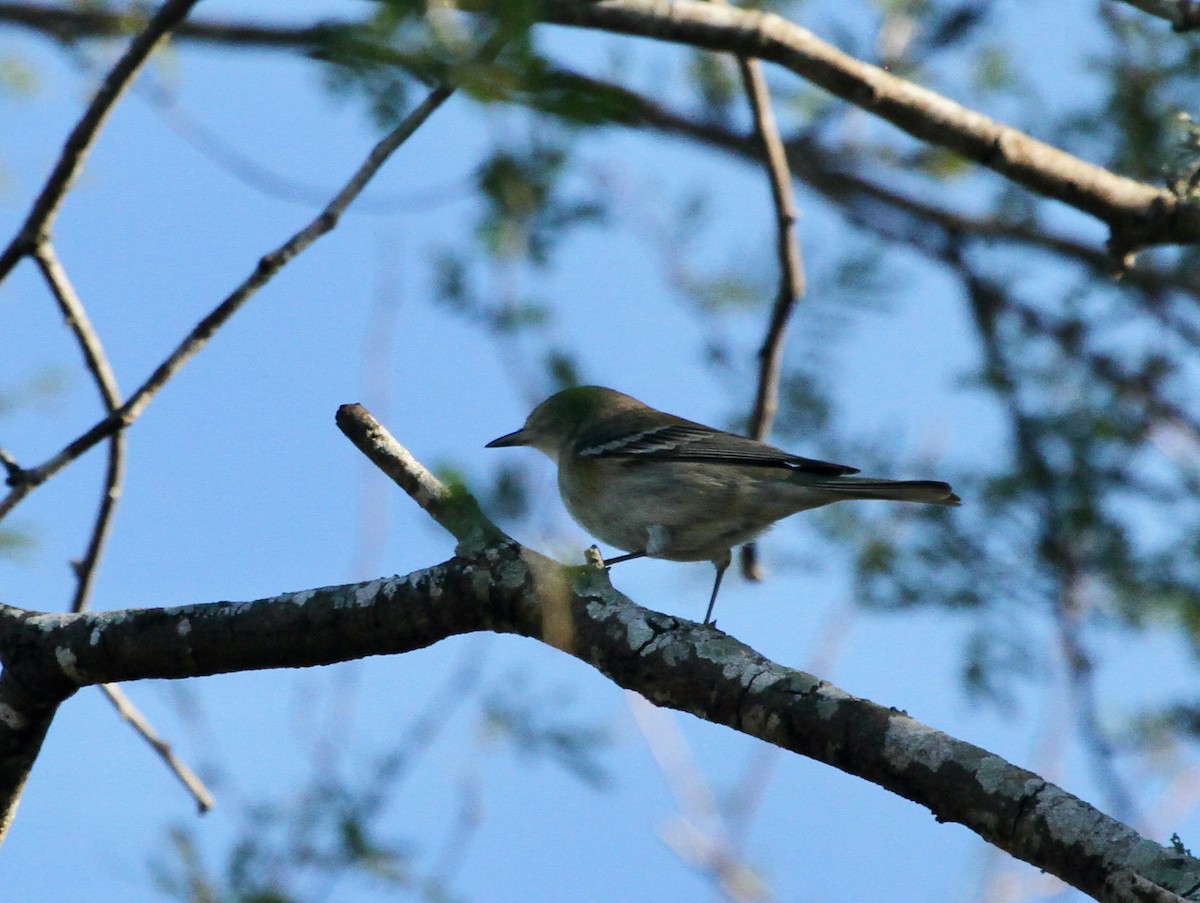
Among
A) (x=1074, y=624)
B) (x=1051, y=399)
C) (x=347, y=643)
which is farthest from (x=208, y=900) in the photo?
(x=1051, y=399)

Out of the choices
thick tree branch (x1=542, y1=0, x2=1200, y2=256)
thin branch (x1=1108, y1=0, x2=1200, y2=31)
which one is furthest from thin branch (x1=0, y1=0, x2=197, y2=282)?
thin branch (x1=1108, y1=0, x2=1200, y2=31)

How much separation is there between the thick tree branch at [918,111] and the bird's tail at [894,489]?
154 centimetres

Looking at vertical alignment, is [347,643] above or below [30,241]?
below

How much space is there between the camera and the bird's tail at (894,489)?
527cm

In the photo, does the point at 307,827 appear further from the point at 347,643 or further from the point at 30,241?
the point at 30,241

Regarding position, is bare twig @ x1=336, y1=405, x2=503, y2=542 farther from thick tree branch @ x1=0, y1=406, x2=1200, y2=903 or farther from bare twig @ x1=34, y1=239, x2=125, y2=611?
bare twig @ x1=34, y1=239, x2=125, y2=611

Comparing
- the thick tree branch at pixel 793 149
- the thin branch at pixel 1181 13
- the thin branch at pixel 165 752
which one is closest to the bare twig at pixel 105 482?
the thin branch at pixel 165 752

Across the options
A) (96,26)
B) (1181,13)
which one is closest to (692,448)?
(1181,13)

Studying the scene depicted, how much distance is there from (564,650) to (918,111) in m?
3.36

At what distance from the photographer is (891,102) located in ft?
18.8

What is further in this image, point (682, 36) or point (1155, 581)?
point (1155, 581)

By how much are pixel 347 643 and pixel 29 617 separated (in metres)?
1.06

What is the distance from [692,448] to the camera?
20.9 ft

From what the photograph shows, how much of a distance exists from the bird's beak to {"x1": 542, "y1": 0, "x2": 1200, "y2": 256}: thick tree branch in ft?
8.28
